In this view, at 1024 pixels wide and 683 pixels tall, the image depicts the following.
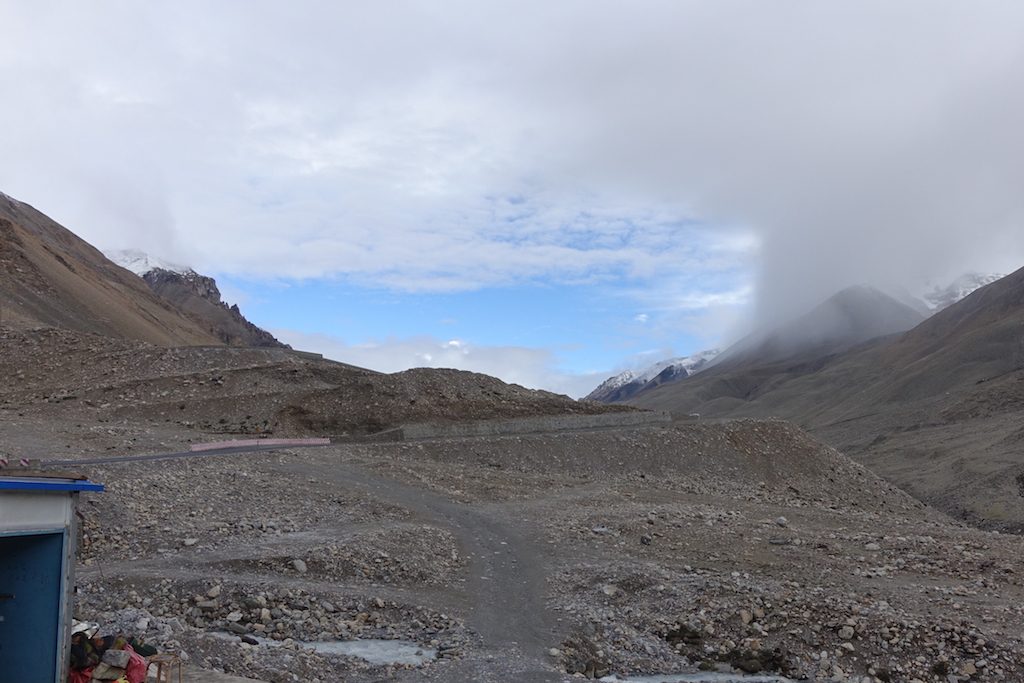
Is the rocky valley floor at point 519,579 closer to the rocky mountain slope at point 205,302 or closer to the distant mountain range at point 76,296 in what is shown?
the distant mountain range at point 76,296

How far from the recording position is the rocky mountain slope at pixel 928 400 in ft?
147

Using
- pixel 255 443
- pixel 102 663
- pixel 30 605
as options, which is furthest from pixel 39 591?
pixel 255 443

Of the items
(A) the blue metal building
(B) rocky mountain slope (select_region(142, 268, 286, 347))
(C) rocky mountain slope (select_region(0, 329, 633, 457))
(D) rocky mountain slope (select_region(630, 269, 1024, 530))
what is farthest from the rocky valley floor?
(B) rocky mountain slope (select_region(142, 268, 286, 347))

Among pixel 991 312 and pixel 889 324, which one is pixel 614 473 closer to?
pixel 991 312

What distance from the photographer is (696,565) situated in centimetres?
1756

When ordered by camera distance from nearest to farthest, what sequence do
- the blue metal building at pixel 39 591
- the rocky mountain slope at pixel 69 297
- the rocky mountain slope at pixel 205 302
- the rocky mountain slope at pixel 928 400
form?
the blue metal building at pixel 39 591 → the rocky mountain slope at pixel 928 400 → the rocky mountain slope at pixel 69 297 → the rocky mountain slope at pixel 205 302

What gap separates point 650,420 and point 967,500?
16.4 metres

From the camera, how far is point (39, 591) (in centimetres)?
947

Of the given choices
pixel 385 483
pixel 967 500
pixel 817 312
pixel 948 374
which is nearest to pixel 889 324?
pixel 817 312

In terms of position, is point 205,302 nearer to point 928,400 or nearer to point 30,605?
point 928,400

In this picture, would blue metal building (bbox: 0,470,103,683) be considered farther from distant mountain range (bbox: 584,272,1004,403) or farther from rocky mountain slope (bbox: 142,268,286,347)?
distant mountain range (bbox: 584,272,1004,403)

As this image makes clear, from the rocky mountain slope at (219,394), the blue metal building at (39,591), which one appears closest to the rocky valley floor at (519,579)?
the blue metal building at (39,591)

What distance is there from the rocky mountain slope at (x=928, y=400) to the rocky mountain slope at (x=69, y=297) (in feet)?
159

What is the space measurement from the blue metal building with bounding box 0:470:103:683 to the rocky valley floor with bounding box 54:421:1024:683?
2.63 meters
